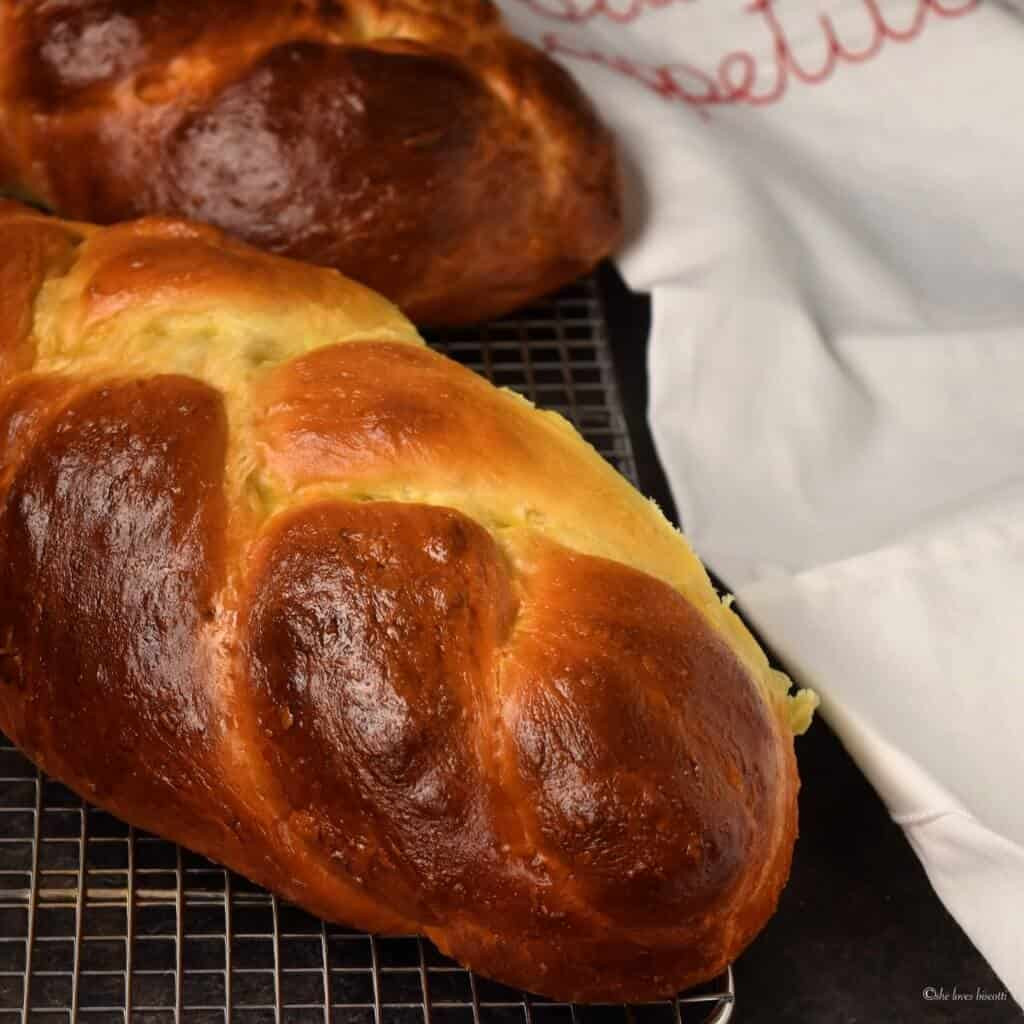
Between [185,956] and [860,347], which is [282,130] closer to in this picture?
[860,347]

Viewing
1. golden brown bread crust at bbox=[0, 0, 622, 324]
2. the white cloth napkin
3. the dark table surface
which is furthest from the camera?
golden brown bread crust at bbox=[0, 0, 622, 324]

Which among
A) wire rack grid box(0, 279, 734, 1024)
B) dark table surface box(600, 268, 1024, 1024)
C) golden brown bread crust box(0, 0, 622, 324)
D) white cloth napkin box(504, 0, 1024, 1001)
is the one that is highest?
golden brown bread crust box(0, 0, 622, 324)

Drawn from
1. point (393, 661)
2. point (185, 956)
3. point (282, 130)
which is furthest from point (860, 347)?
point (185, 956)

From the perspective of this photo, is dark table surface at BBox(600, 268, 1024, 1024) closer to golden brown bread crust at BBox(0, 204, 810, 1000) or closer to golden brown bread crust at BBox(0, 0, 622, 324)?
golden brown bread crust at BBox(0, 204, 810, 1000)

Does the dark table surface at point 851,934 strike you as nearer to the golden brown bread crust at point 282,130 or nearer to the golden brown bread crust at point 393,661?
the golden brown bread crust at point 393,661

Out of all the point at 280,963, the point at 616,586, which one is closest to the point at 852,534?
the point at 616,586

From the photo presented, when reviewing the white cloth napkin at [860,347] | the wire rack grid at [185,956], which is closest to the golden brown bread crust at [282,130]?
the white cloth napkin at [860,347]

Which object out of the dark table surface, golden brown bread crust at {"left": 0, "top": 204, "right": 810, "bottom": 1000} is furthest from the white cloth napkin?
golden brown bread crust at {"left": 0, "top": 204, "right": 810, "bottom": 1000}
